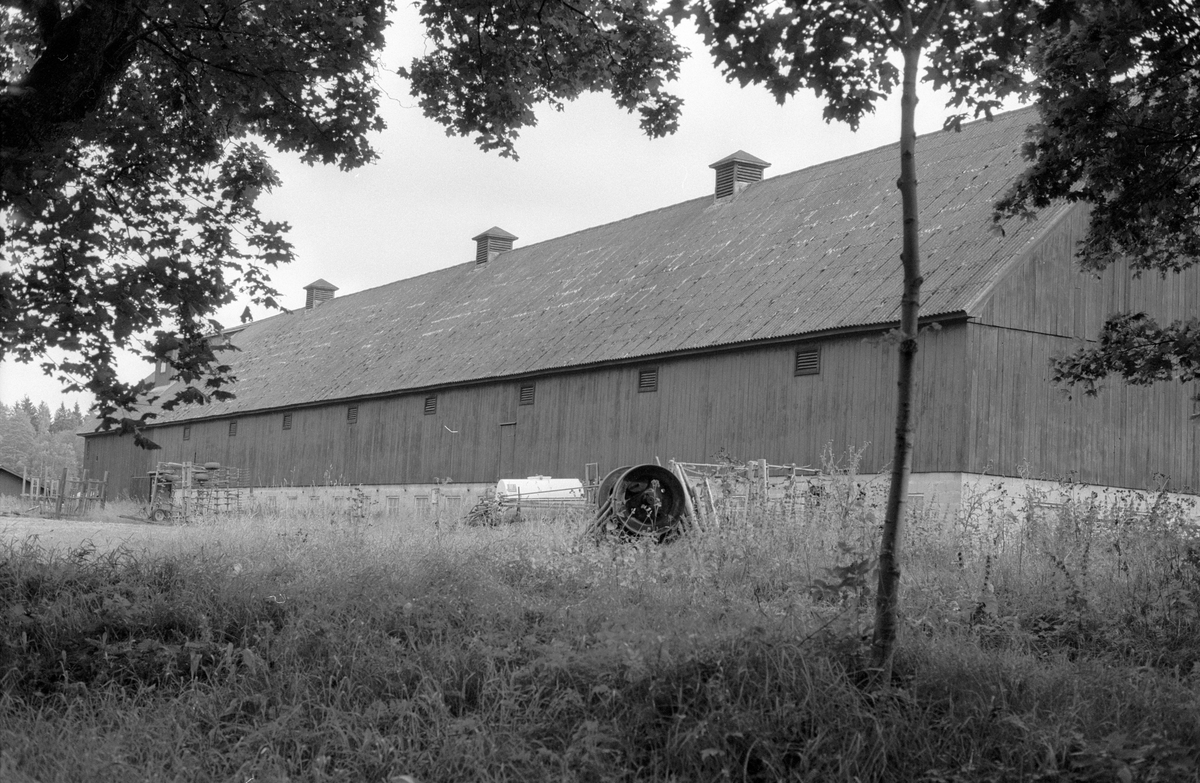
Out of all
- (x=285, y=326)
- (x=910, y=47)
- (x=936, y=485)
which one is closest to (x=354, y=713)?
(x=910, y=47)

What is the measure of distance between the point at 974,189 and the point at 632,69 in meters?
13.3

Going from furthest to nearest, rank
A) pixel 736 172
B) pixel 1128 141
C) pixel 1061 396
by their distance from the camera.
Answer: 1. pixel 736 172
2. pixel 1061 396
3. pixel 1128 141

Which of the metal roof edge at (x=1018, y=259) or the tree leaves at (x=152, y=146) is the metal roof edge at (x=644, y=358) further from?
the tree leaves at (x=152, y=146)

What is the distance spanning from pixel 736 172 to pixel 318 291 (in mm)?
24444

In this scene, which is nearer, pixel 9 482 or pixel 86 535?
pixel 86 535

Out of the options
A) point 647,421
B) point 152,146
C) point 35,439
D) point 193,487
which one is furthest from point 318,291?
point 35,439

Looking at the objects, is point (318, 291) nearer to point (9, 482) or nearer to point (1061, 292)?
point (9, 482)

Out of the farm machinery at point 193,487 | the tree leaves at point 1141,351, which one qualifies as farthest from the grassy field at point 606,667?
the farm machinery at point 193,487

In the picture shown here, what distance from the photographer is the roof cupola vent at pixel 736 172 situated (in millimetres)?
32281

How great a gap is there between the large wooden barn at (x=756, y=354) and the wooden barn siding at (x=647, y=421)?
5cm

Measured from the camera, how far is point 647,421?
82.3 ft

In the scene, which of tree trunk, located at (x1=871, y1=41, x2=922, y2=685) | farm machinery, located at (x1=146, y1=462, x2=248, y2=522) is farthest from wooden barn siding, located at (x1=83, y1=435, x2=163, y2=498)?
tree trunk, located at (x1=871, y1=41, x2=922, y2=685)

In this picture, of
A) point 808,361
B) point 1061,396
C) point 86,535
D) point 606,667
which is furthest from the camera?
point 808,361

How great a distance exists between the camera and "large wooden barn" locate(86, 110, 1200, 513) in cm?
2017
